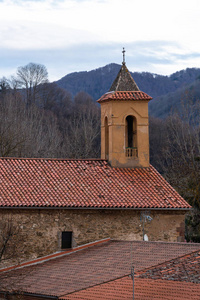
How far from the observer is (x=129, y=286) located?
15367 millimetres

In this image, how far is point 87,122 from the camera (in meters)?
56.3

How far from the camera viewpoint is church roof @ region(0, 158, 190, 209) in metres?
19.9

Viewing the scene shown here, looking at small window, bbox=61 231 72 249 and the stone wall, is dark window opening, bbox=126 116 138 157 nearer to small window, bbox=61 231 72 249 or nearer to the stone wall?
the stone wall

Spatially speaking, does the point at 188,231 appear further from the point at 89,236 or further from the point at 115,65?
the point at 115,65

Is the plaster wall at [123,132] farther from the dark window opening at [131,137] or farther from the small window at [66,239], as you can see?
the small window at [66,239]

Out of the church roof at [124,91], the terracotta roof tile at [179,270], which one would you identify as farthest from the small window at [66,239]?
the church roof at [124,91]

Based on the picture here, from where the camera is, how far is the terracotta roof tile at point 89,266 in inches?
653

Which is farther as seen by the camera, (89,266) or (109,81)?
(109,81)

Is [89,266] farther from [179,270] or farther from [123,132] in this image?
[123,132]

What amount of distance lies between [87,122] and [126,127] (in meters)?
32.2

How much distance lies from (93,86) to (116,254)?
3492 inches

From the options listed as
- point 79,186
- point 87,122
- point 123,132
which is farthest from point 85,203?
point 87,122

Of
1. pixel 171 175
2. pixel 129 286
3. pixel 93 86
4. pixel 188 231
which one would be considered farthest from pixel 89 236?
pixel 93 86

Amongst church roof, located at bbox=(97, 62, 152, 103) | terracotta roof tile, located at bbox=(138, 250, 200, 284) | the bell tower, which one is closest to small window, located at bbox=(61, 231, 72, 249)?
Answer: the bell tower
